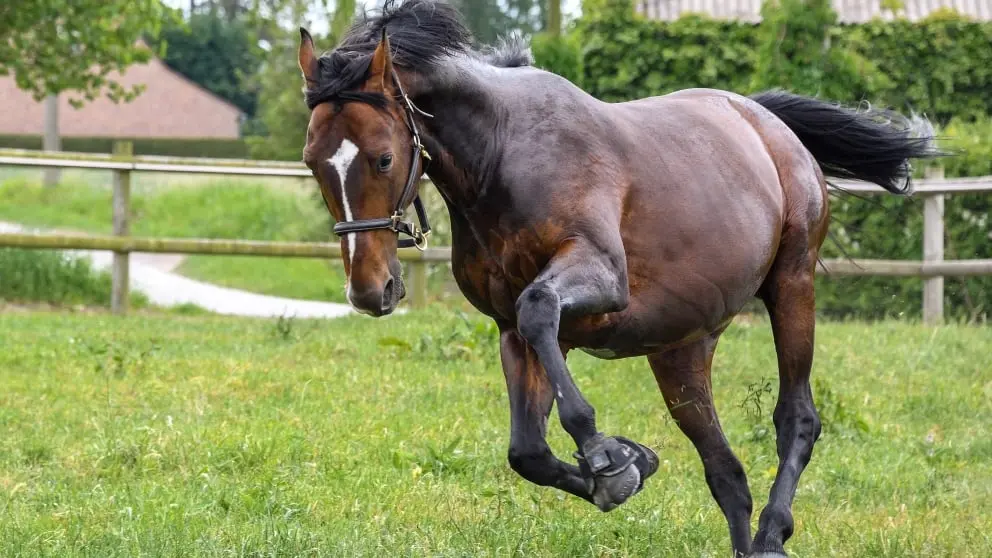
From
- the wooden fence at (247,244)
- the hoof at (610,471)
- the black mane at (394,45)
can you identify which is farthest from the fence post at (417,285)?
the hoof at (610,471)

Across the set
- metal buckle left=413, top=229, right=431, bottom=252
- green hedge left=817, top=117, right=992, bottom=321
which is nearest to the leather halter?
metal buckle left=413, top=229, right=431, bottom=252

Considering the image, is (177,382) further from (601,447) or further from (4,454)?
(601,447)

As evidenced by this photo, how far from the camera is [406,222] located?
3951mm

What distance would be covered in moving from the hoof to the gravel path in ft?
27.6

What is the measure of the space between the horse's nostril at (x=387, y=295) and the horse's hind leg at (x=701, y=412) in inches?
61.4

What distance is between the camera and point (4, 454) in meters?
5.97

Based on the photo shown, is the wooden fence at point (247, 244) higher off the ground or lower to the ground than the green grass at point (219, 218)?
higher

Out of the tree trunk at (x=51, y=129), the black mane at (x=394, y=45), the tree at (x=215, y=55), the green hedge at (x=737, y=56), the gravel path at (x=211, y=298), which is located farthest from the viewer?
the tree at (x=215, y=55)

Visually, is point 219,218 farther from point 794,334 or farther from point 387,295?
point 387,295

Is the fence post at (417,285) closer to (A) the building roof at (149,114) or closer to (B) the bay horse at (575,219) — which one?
(B) the bay horse at (575,219)

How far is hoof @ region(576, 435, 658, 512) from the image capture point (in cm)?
372

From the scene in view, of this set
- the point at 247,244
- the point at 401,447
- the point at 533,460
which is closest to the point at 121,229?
the point at 247,244

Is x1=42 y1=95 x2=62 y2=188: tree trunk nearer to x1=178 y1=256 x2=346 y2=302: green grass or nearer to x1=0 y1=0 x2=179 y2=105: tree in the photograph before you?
x1=178 y1=256 x2=346 y2=302: green grass

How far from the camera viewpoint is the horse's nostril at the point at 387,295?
3744 millimetres
